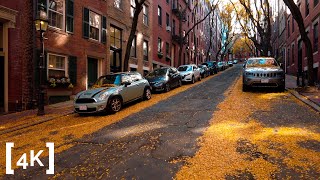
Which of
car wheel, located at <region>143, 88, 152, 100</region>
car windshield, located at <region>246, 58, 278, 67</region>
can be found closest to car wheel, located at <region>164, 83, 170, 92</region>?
car wheel, located at <region>143, 88, 152, 100</region>

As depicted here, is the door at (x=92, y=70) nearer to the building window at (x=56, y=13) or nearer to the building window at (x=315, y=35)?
the building window at (x=56, y=13)

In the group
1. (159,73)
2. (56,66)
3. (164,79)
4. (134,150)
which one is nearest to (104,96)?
(134,150)

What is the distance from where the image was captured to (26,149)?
18.9ft

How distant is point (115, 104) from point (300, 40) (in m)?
20.5

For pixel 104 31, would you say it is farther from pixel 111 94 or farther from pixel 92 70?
pixel 111 94

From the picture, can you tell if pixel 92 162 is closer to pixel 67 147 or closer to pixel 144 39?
pixel 67 147

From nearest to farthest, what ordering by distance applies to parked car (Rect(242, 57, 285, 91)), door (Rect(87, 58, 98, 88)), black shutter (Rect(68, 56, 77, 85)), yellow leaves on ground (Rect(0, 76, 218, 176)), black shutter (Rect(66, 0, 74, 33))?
yellow leaves on ground (Rect(0, 76, 218, 176)), parked car (Rect(242, 57, 285, 91)), black shutter (Rect(66, 0, 74, 33)), black shutter (Rect(68, 56, 77, 85)), door (Rect(87, 58, 98, 88))

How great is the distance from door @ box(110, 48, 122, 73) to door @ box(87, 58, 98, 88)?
1.74 m

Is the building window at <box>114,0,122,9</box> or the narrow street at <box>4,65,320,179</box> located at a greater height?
the building window at <box>114,0,122,9</box>

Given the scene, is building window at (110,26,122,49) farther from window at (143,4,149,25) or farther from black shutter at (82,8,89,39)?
window at (143,4,149,25)

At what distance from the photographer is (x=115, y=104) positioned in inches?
392

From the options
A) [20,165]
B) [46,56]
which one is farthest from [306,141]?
[46,56]

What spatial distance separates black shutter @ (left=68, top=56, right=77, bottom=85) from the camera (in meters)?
14.5

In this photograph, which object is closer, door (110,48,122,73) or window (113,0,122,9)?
door (110,48,122,73)
